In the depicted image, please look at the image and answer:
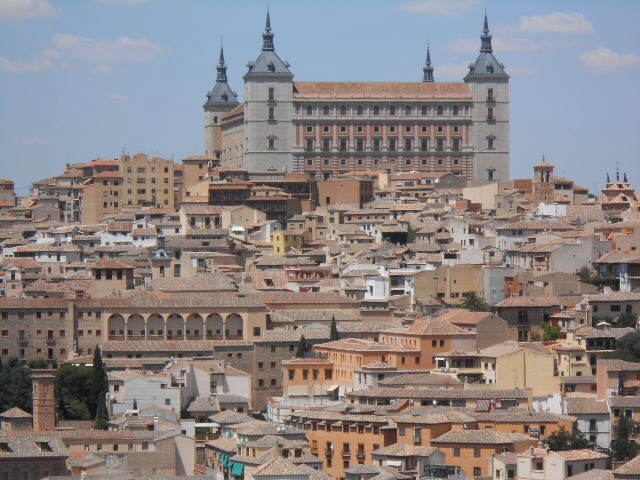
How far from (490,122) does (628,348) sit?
68.4 meters

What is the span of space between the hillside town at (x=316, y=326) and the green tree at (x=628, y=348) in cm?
14

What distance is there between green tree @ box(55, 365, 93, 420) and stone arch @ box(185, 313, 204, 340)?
337 inches

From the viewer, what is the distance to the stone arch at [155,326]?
82125 millimetres

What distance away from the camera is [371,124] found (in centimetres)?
14075

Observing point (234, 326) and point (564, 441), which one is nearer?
point (564, 441)

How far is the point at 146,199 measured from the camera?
402ft

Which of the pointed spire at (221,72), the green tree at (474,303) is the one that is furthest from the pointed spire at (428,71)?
the green tree at (474,303)

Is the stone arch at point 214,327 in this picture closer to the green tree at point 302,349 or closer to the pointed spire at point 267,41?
the green tree at point 302,349

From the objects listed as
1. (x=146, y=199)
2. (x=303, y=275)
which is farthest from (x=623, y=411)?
(x=146, y=199)

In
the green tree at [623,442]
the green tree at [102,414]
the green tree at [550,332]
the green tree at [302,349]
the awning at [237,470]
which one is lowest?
the awning at [237,470]

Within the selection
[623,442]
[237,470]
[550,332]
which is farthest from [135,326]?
[623,442]

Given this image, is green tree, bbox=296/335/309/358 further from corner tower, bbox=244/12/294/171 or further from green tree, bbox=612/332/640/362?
corner tower, bbox=244/12/294/171

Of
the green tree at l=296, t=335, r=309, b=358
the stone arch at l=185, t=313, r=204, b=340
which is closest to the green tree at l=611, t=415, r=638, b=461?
the green tree at l=296, t=335, r=309, b=358

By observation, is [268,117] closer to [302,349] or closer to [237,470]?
[302,349]
